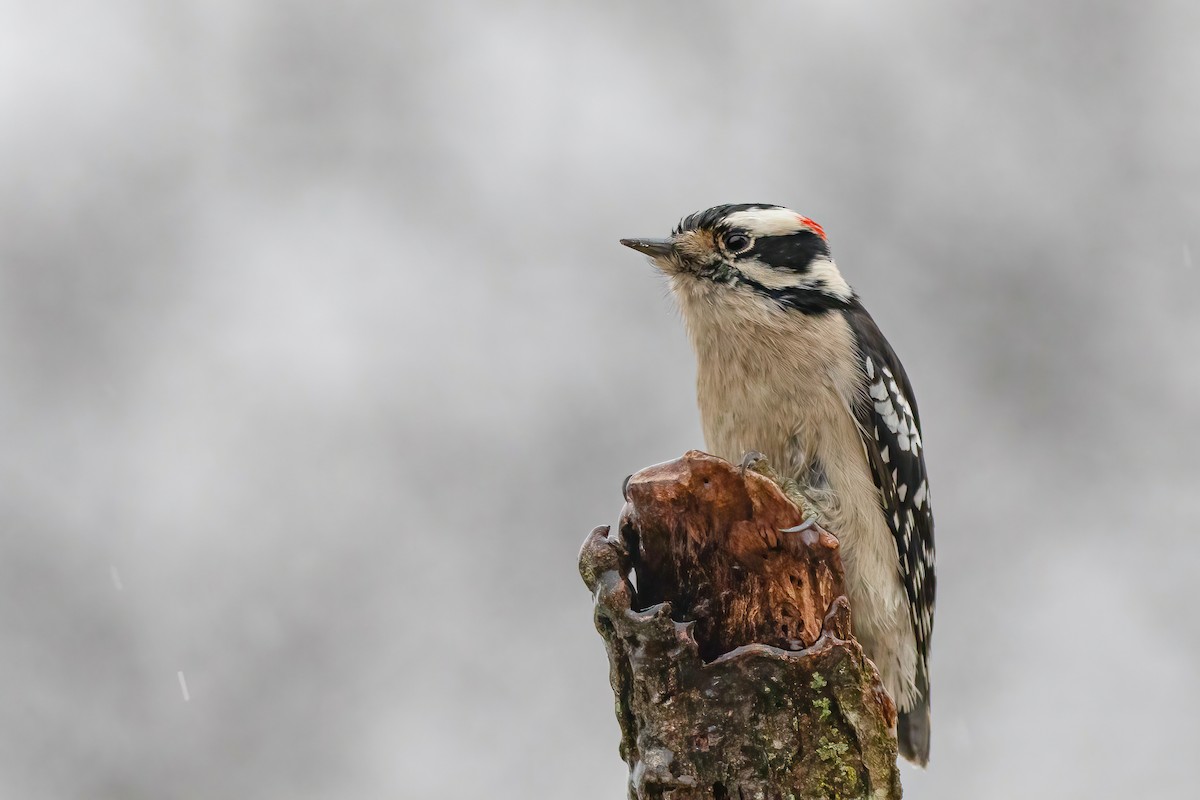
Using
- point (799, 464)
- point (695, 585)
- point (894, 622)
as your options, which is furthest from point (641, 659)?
point (894, 622)

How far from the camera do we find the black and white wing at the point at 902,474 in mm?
4133

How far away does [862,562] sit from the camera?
4.01 m

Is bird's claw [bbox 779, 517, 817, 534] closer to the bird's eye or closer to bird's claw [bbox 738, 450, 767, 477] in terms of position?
bird's claw [bbox 738, 450, 767, 477]

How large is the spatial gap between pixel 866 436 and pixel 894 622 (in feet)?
2.41

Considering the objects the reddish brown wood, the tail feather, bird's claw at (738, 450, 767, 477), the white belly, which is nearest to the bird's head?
the white belly

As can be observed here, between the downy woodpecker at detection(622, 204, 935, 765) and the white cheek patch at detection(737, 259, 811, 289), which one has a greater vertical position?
the white cheek patch at detection(737, 259, 811, 289)

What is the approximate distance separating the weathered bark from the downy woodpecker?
100 cm

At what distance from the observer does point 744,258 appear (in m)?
4.24

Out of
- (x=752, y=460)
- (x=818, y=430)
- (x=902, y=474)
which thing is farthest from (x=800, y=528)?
(x=902, y=474)

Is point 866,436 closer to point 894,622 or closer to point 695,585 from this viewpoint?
point 894,622

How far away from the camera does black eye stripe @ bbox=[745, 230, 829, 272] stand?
14.0 ft

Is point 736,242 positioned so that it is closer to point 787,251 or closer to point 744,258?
point 744,258

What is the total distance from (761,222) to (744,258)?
17 centimetres

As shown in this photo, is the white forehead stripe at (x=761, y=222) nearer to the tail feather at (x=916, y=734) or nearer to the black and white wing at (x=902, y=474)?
the black and white wing at (x=902, y=474)
